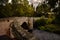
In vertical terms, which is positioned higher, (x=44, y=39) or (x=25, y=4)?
(x=25, y=4)

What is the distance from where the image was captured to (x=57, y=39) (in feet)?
60.6

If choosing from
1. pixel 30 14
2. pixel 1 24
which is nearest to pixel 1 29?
pixel 1 24

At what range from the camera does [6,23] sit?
1873cm

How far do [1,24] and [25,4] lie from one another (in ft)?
45.9

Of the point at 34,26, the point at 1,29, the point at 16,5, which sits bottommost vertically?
the point at 34,26

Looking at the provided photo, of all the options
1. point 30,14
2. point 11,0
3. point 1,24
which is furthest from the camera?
point 30,14

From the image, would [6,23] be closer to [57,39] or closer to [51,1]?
[57,39]

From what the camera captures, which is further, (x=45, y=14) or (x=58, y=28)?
(x=45, y=14)

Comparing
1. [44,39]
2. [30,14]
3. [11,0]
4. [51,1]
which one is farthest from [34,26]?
[51,1]

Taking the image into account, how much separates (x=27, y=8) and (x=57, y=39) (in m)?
14.1

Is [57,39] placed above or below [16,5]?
below

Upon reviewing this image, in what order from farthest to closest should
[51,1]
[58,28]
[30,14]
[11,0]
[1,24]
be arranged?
[30,14] < [11,0] < [58,28] < [1,24] < [51,1]

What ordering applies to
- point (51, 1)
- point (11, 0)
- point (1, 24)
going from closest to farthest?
point (51, 1)
point (1, 24)
point (11, 0)

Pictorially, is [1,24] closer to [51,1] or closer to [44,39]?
[44,39]
